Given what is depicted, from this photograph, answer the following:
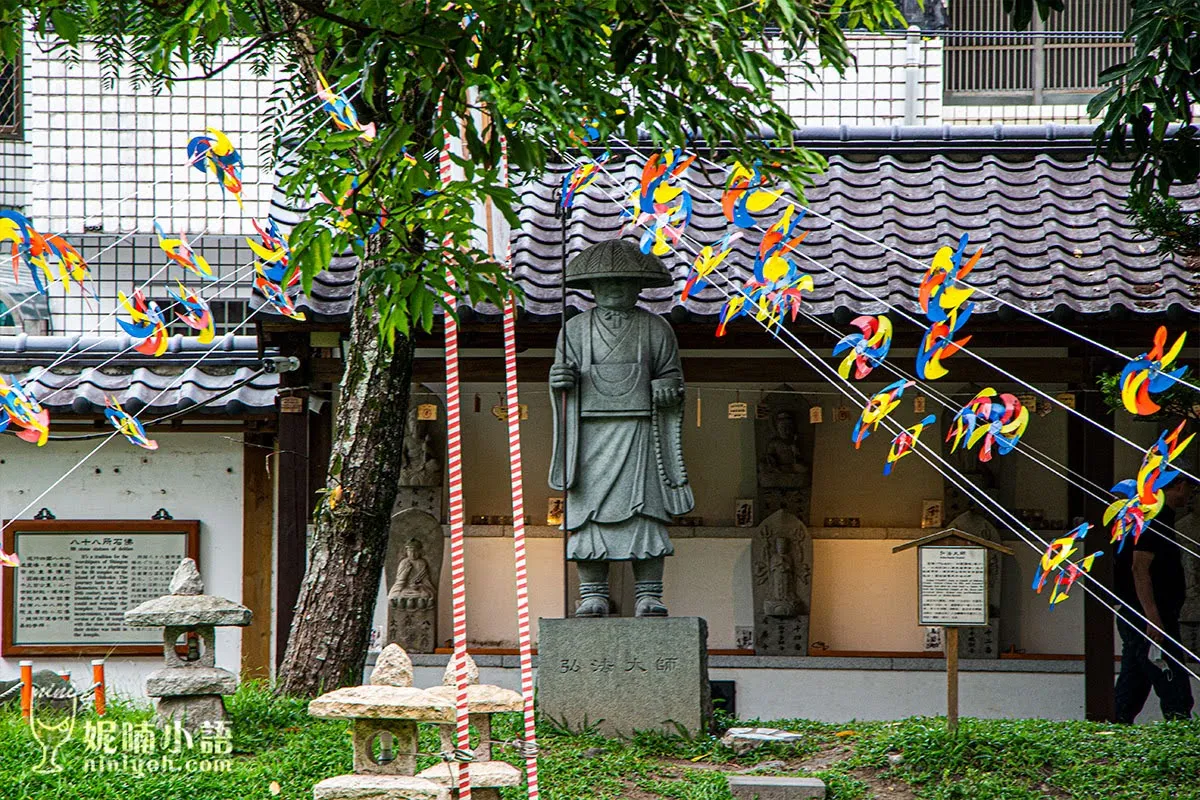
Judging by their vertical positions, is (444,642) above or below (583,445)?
below

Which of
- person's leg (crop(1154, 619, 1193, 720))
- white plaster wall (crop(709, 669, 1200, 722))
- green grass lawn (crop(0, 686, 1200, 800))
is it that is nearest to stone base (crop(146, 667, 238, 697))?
green grass lawn (crop(0, 686, 1200, 800))

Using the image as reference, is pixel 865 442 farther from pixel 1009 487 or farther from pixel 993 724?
pixel 993 724

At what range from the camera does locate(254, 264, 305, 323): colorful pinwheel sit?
835 centimetres

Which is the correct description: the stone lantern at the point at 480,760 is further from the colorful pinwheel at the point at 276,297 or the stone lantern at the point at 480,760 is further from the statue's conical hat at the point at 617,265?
the colorful pinwheel at the point at 276,297

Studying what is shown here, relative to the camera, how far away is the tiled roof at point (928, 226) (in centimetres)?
922

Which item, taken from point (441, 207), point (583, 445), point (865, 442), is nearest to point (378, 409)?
point (583, 445)

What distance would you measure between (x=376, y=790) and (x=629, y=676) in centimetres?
251

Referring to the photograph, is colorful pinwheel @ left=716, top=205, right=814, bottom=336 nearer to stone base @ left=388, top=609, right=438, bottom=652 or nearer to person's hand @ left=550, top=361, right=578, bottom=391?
person's hand @ left=550, top=361, right=578, bottom=391

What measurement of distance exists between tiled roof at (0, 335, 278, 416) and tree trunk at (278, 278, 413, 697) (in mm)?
2251

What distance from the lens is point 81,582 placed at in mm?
10312

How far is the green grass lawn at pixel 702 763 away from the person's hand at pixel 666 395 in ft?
5.94

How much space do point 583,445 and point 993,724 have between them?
271 cm

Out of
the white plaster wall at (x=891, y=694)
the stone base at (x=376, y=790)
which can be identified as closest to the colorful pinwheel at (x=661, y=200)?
the stone base at (x=376, y=790)

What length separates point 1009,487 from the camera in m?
11.0
